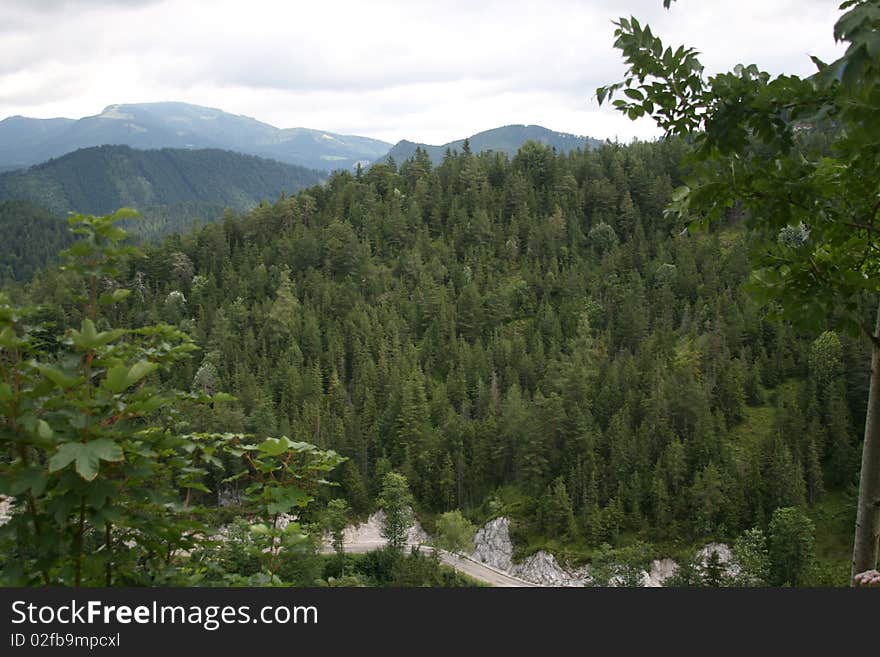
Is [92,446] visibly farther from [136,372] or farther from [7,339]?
[7,339]

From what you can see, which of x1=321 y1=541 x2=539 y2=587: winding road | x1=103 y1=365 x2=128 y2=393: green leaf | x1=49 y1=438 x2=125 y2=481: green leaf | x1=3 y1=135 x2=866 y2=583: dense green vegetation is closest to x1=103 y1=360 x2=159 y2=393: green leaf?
x1=103 y1=365 x2=128 y2=393: green leaf

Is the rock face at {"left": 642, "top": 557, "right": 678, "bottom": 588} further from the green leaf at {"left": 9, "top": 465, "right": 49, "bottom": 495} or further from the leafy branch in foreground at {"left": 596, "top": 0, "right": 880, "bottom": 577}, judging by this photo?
the green leaf at {"left": 9, "top": 465, "right": 49, "bottom": 495}

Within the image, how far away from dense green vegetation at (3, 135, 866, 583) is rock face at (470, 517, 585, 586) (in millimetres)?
1627

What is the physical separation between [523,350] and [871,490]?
64021mm

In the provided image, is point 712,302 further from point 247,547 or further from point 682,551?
point 247,547

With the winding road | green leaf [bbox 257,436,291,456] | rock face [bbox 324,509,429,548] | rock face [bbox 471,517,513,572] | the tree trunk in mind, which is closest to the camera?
green leaf [bbox 257,436,291,456]

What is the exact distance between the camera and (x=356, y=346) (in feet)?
238

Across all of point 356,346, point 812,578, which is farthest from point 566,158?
point 812,578

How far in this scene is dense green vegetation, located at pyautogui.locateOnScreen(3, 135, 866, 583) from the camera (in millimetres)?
49969

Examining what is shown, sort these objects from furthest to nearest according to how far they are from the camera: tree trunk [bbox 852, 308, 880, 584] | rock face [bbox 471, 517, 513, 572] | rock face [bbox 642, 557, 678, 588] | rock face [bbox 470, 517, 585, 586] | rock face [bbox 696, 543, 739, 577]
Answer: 1. rock face [bbox 471, 517, 513, 572]
2. rock face [bbox 470, 517, 585, 586]
3. rock face [bbox 642, 557, 678, 588]
4. rock face [bbox 696, 543, 739, 577]
5. tree trunk [bbox 852, 308, 880, 584]

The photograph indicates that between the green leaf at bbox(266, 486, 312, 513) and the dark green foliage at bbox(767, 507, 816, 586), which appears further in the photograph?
the dark green foliage at bbox(767, 507, 816, 586)

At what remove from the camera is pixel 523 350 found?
224 ft

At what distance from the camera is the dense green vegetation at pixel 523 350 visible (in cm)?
4997

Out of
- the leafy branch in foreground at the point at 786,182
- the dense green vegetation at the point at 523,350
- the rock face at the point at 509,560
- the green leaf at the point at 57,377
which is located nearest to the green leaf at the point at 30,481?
the green leaf at the point at 57,377
